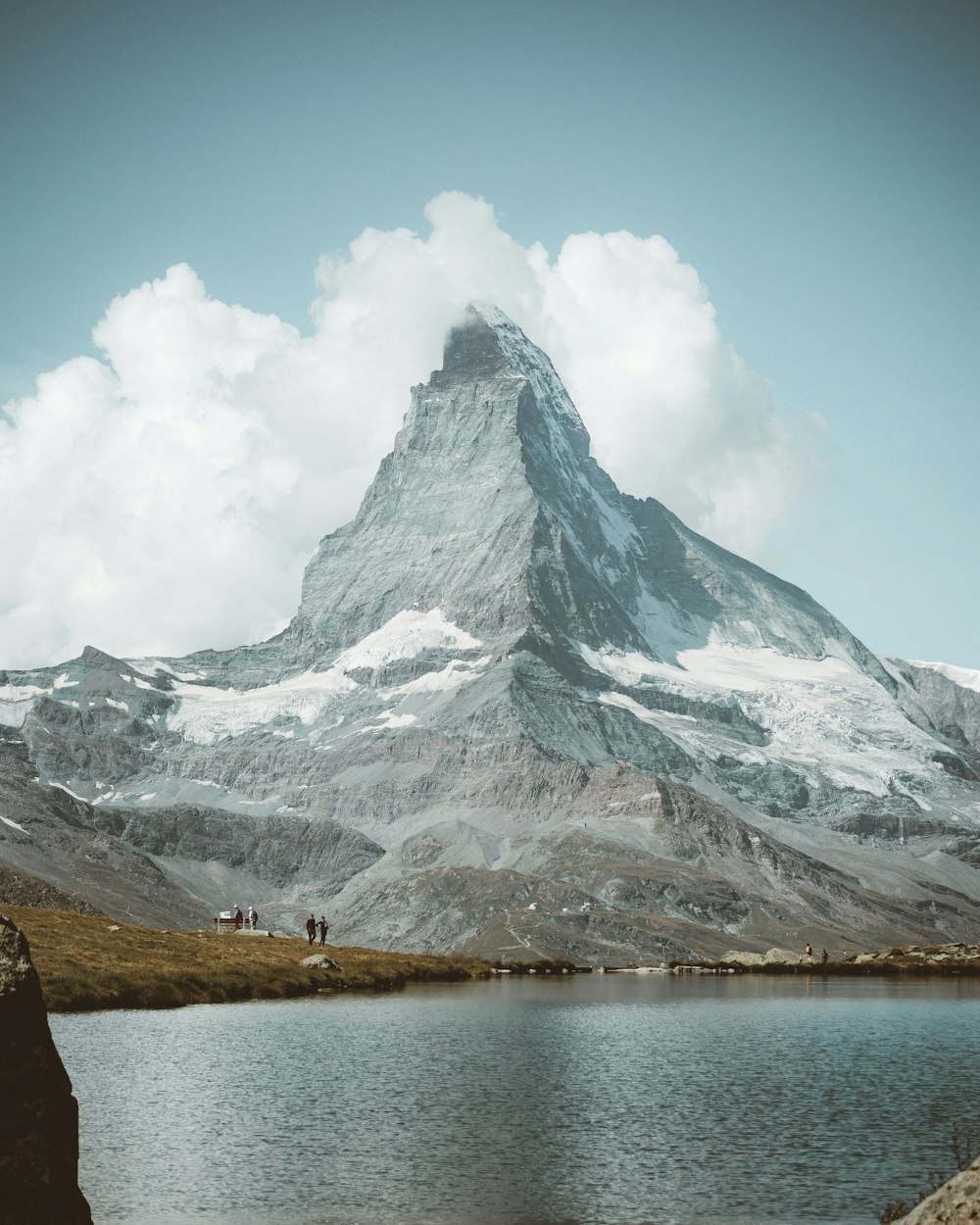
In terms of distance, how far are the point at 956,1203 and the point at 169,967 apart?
82.1 metres

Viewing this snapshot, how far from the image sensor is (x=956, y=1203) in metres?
20.4

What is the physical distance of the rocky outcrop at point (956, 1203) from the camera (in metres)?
20.0

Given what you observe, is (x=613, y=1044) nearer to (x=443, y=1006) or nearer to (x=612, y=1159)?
(x=443, y=1006)

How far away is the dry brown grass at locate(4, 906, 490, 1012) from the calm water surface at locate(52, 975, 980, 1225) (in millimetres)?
6278

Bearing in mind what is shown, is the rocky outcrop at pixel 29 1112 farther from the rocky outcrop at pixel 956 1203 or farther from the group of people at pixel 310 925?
the group of people at pixel 310 925

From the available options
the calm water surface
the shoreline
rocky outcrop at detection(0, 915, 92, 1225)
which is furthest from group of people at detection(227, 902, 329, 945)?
rocky outcrop at detection(0, 915, 92, 1225)

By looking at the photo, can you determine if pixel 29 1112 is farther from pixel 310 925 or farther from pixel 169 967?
pixel 310 925

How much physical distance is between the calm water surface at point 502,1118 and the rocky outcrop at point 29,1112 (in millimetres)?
8727

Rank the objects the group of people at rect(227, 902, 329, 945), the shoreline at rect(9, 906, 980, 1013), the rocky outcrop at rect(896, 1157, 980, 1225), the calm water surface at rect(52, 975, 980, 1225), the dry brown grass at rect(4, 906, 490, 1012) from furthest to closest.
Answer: the group of people at rect(227, 902, 329, 945)
the shoreline at rect(9, 906, 980, 1013)
the dry brown grass at rect(4, 906, 490, 1012)
the calm water surface at rect(52, 975, 980, 1225)
the rocky outcrop at rect(896, 1157, 980, 1225)

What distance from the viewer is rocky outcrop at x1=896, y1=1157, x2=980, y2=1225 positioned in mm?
19984

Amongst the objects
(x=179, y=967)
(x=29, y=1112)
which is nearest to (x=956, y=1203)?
(x=29, y=1112)

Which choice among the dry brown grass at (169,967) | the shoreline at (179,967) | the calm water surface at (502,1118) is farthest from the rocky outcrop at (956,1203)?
the dry brown grass at (169,967)

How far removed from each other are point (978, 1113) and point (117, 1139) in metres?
26.9

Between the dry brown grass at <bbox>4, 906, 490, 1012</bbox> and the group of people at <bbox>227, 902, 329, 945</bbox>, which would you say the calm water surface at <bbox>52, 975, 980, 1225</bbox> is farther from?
the group of people at <bbox>227, 902, 329, 945</bbox>
